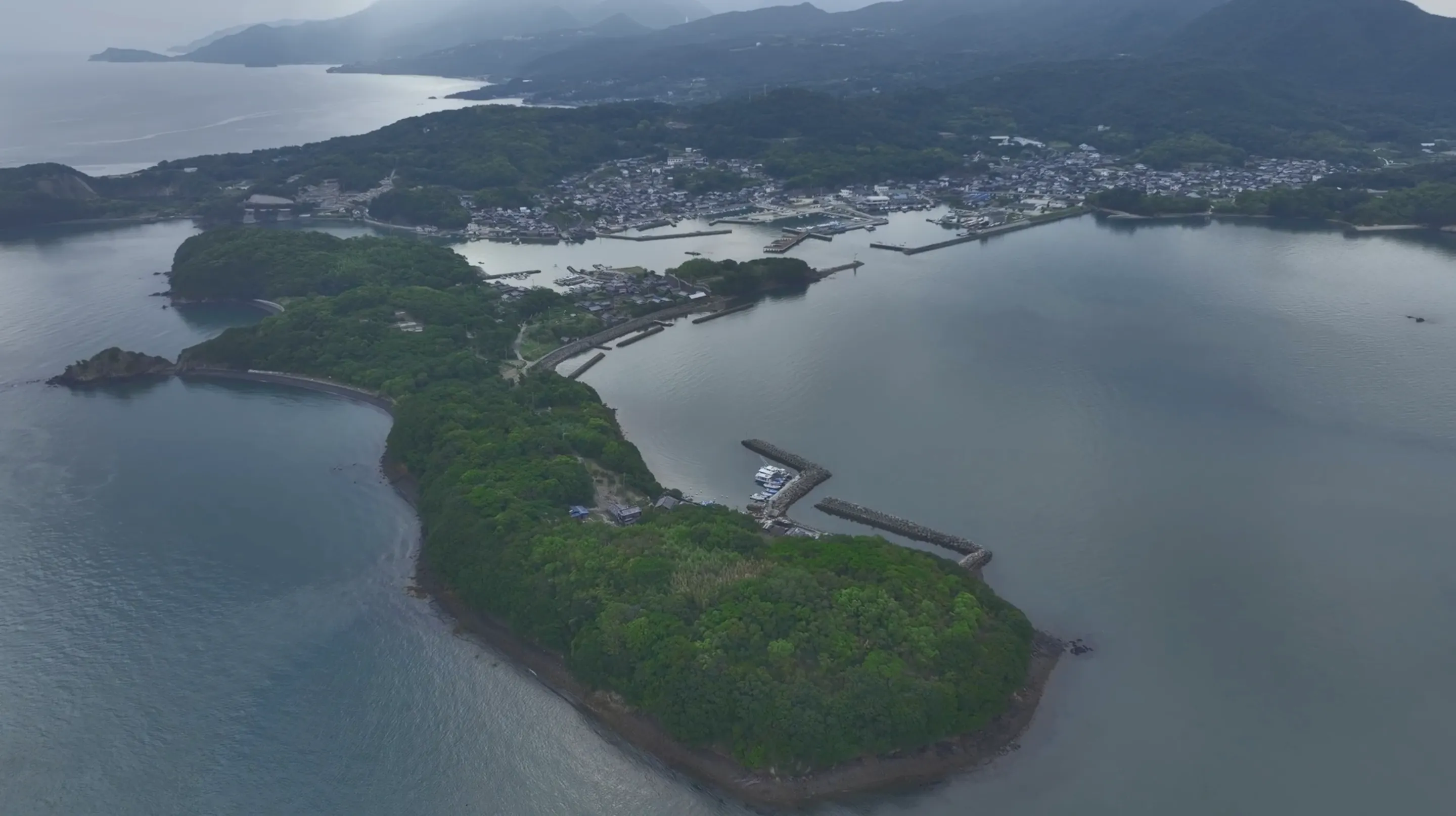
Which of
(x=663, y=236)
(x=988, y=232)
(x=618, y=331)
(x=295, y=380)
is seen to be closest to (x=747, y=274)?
(x=618, y=331)

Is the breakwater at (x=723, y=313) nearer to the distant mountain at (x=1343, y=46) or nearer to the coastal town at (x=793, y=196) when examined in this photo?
the coastal town at (x=793, y=196)

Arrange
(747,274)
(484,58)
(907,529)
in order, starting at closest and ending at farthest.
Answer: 1. (907,529)
2. (747,274)
3. (484,58)

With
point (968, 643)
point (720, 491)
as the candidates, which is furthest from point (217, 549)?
point (968, 643)

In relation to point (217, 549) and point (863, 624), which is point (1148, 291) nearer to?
point (863, 624)

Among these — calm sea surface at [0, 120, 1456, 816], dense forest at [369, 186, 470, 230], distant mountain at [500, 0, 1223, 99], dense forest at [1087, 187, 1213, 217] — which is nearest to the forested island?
calm sea surface at [0, 120, 1456, 816]

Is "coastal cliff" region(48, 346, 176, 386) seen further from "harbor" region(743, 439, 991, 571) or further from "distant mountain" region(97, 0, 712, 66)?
"distant mountain" region(97, 0, 712, 66)

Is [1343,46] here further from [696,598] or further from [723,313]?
[696,598]
